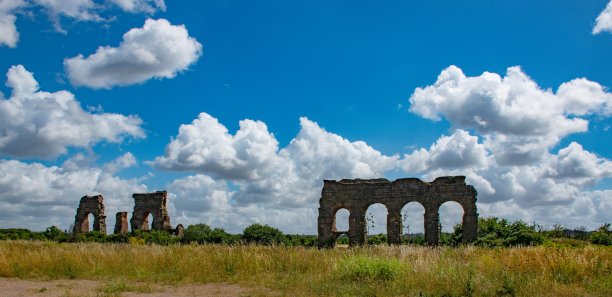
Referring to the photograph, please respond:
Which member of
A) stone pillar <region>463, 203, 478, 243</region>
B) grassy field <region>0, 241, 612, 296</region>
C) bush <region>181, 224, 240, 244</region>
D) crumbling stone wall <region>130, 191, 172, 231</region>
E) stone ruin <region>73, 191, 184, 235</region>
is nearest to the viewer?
grassy field <region>0, 241, 612, 296</region>

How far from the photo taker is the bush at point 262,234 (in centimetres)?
2752

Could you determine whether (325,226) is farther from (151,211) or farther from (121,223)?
(121,223)

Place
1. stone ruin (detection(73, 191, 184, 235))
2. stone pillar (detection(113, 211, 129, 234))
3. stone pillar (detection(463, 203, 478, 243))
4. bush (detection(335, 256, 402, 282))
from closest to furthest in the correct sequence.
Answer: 1. bush (detection(335, 256, 402, 282))
2. stone pillar (detection(463, 203, 478, 243))
3. stone ruin (detection(73, 191, 184, 235))
4. stone pillar (detection(113, 211, 129, 234))

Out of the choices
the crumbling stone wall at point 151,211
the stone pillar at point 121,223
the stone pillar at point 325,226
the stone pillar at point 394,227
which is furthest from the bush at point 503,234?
the stone pillar at point 121,223

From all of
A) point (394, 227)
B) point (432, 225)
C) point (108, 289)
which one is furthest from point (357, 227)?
point (108, 289)

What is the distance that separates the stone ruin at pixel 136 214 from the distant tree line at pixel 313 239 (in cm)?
131

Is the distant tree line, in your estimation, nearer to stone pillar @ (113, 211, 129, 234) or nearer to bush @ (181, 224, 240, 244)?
bush @ (181, 224, 240, 244)

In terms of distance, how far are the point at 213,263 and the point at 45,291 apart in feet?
12.1

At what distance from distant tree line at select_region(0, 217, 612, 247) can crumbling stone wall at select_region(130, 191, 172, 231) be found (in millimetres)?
1504

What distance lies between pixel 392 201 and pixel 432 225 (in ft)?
8.48

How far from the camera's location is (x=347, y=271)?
9.96m

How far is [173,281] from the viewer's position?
34.4ft

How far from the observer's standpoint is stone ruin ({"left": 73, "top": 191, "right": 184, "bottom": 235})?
32938 mm

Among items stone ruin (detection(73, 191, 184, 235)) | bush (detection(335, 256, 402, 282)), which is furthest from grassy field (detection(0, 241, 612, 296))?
stone ruin (detection(73, 191, 184, 235))
